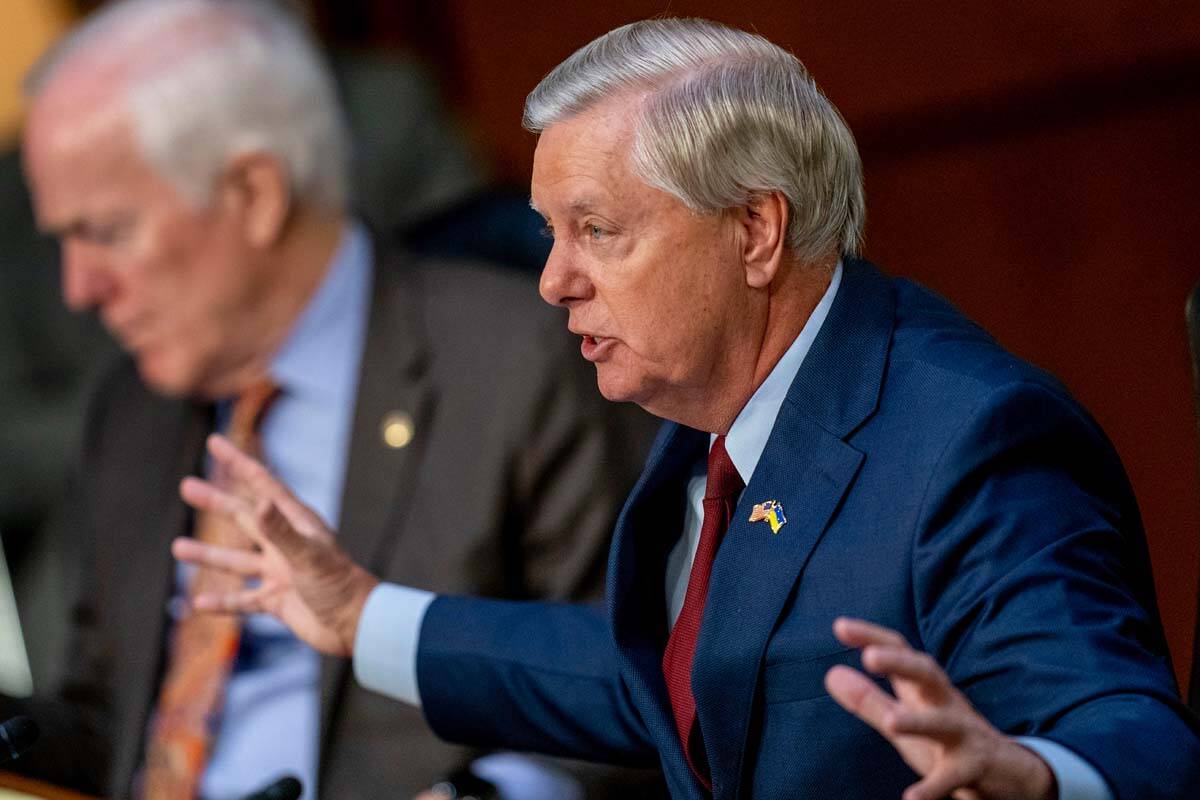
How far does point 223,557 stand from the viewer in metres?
1.46

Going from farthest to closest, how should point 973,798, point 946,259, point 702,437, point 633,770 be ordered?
1. point 946,259
2. point 633,770
3. point 702,437
4. point 973,798

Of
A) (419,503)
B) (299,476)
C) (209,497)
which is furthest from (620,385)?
(299,476)

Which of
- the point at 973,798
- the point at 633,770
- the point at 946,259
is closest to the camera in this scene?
the point at 973,798

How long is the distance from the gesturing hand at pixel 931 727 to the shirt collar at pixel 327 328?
1.26 meters

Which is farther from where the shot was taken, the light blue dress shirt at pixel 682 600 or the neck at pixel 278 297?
the neck at pixel 278 297

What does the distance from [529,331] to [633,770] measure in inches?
21.6

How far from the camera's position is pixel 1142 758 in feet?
3.07

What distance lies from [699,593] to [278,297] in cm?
101

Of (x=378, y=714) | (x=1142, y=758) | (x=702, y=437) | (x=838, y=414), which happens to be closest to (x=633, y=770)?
(x=378, y=714)

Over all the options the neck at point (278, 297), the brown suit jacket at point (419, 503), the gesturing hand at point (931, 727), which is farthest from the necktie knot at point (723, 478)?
the neck at point (278, 297)

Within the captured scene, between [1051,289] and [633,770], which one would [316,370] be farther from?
[1051,289]

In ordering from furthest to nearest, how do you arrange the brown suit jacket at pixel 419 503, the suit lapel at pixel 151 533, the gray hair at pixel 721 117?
the suit lapel at pixel 151 533
the brown suit jacket at pixel 419 503
the gray hair at pixel 721 117

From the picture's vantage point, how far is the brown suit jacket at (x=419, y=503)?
5.98 ft

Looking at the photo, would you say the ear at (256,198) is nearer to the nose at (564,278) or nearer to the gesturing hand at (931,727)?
the nose at (564,278)
